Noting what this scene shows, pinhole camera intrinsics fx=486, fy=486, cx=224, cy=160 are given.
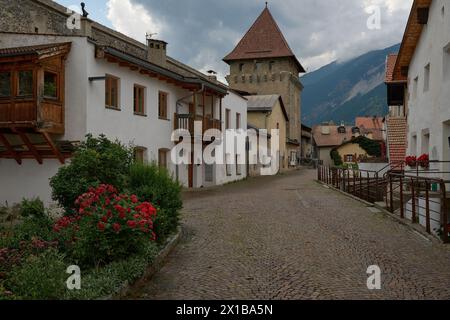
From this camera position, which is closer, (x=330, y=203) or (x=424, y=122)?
(x=424, y=122)

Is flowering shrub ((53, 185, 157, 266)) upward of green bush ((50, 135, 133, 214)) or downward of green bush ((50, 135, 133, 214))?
downward

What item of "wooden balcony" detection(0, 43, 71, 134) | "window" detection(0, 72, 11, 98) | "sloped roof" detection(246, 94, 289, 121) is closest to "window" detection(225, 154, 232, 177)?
"sloped roof" detection(246, 94, 289, 121)

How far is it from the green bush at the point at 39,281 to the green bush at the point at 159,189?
3772 mm

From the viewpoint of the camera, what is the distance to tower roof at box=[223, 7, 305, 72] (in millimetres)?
59625

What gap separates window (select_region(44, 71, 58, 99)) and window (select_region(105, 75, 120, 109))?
2.04m

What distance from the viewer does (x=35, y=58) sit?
49.8 ft

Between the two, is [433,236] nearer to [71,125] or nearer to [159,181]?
[159,181]

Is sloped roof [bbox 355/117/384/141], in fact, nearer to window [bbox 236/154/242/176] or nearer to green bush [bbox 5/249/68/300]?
window [bbox 236/154/242/176]

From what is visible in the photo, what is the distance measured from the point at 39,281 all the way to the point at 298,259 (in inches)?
170

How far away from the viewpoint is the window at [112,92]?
18.1 m

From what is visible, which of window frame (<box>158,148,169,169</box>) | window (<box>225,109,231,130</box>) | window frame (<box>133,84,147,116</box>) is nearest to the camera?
window frame (<box>133,84,147,116</box>)

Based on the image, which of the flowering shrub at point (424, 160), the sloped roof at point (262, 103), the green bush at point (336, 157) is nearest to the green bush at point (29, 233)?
the flowering shrub at point (424, 160)
